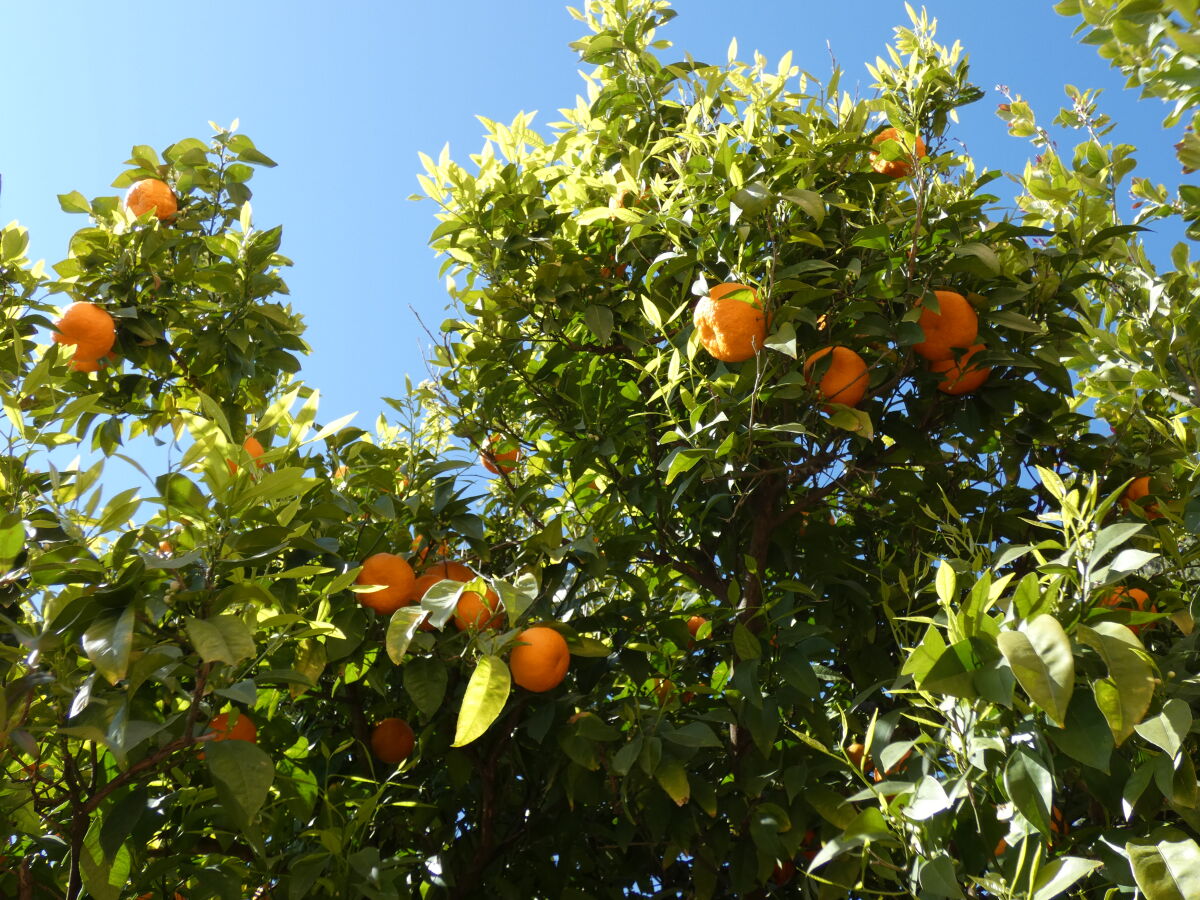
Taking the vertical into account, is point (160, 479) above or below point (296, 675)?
above

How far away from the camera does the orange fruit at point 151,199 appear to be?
262 centimetres

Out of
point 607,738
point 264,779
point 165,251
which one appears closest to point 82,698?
point 264,779

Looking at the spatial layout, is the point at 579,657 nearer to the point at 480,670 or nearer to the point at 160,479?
the point at 480,670

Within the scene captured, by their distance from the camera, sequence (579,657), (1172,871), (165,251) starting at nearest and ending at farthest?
(1172,871)
(579,657)
(165,251)

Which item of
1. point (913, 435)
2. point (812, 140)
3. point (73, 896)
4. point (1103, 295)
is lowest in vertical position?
point (73, 896)

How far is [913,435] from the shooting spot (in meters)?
2.14

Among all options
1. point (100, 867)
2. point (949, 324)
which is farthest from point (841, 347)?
point (100, 867)

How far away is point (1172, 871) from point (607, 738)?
2.77ft

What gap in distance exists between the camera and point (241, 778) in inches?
46.4

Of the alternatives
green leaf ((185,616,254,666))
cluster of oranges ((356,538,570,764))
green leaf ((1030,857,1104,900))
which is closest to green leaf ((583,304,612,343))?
cluster of oranges ((356,538,570,764))

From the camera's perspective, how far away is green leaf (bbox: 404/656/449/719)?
5.40 ft

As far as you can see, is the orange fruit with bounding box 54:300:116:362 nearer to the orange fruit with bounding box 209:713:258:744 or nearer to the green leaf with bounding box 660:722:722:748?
the orange fruit with bounding box 209:713:258:744

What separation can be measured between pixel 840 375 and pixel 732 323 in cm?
27

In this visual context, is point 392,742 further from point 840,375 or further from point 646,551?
point 840,375
